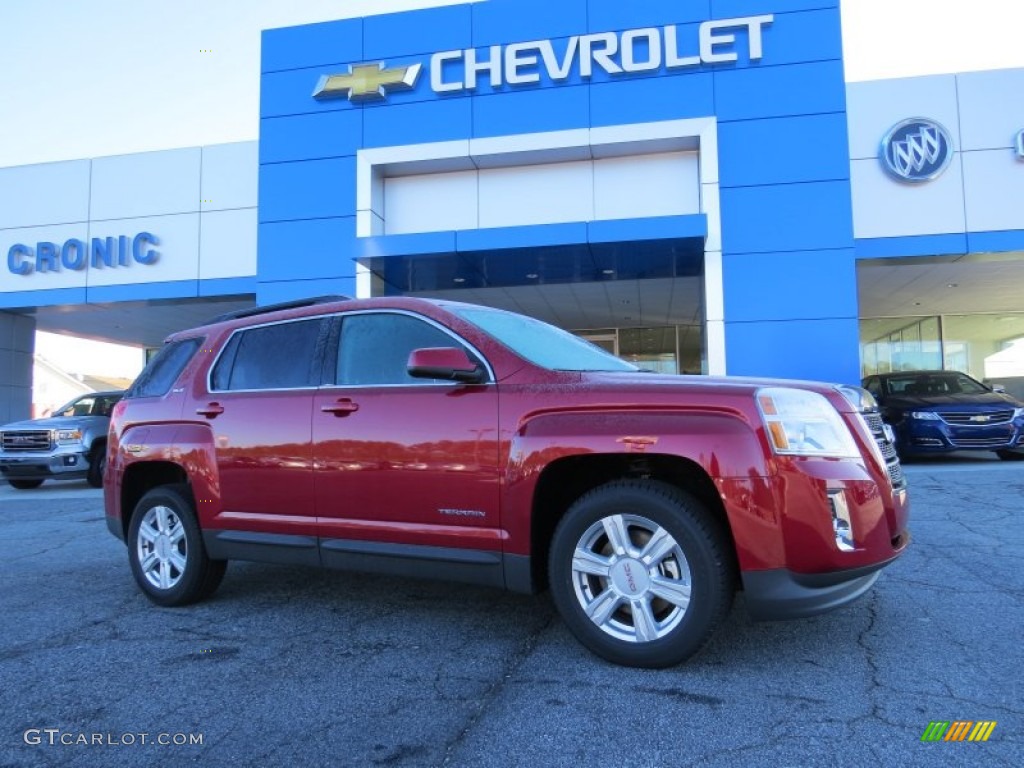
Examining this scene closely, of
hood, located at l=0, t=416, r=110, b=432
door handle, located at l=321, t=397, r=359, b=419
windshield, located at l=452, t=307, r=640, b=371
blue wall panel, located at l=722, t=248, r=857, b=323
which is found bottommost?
door handle, located at l=321, t=397, r=359, b=419

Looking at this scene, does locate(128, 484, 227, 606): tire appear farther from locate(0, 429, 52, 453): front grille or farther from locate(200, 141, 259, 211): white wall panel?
locate(200, 141, 259, 211): white wall panel

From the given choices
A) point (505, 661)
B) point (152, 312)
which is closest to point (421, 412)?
point (505, 661)

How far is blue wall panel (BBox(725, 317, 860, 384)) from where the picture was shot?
11.9 m

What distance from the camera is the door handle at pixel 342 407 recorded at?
12.6 ft

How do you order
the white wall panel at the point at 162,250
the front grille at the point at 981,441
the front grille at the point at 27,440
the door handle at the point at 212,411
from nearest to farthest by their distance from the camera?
the door handle at the point at 212,411
the front grille at the point at 981,441
the front grille at the point at 27,440
the white wall panel at the point at 162,250

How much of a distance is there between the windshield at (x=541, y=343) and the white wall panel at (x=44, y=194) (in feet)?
52.0

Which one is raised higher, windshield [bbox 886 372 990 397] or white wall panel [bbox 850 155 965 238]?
white wall panel [bbox 850 155 965 238]

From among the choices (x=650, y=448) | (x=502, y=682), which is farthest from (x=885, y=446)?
(x=502, y=682)

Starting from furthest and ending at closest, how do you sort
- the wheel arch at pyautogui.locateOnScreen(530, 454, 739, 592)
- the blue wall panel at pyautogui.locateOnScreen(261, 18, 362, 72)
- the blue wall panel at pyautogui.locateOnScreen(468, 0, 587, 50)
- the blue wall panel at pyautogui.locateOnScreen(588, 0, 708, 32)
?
the blue wall panel at pyautogui.locateOnScreen(261, 18, 362, 72) → the blue wall panel at pyautogui.locateOnScreen(468, 0, 587, 50) → the blue wall panel at pyautogui.locateOnScreen(588, 0, 708, 32) → the wheel arch at pyautogui.locateOnScreen(530, 454, 739, 592)

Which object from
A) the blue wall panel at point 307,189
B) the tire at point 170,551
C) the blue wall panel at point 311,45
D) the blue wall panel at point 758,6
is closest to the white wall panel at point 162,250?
the blue wall panel at point 307,189

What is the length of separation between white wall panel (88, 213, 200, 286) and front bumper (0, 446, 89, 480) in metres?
5.37

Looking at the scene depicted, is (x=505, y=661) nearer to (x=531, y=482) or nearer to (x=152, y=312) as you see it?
(x=531, y=482)

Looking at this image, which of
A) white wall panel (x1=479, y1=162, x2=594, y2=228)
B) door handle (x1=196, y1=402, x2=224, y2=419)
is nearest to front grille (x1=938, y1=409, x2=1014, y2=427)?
white wall panel (x1=479, y1=162, x2=594, y2=228)

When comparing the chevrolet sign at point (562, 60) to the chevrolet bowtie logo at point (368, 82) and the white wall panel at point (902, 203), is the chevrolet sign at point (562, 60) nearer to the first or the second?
the chevrolet bowtie logo at point (368, 82)
